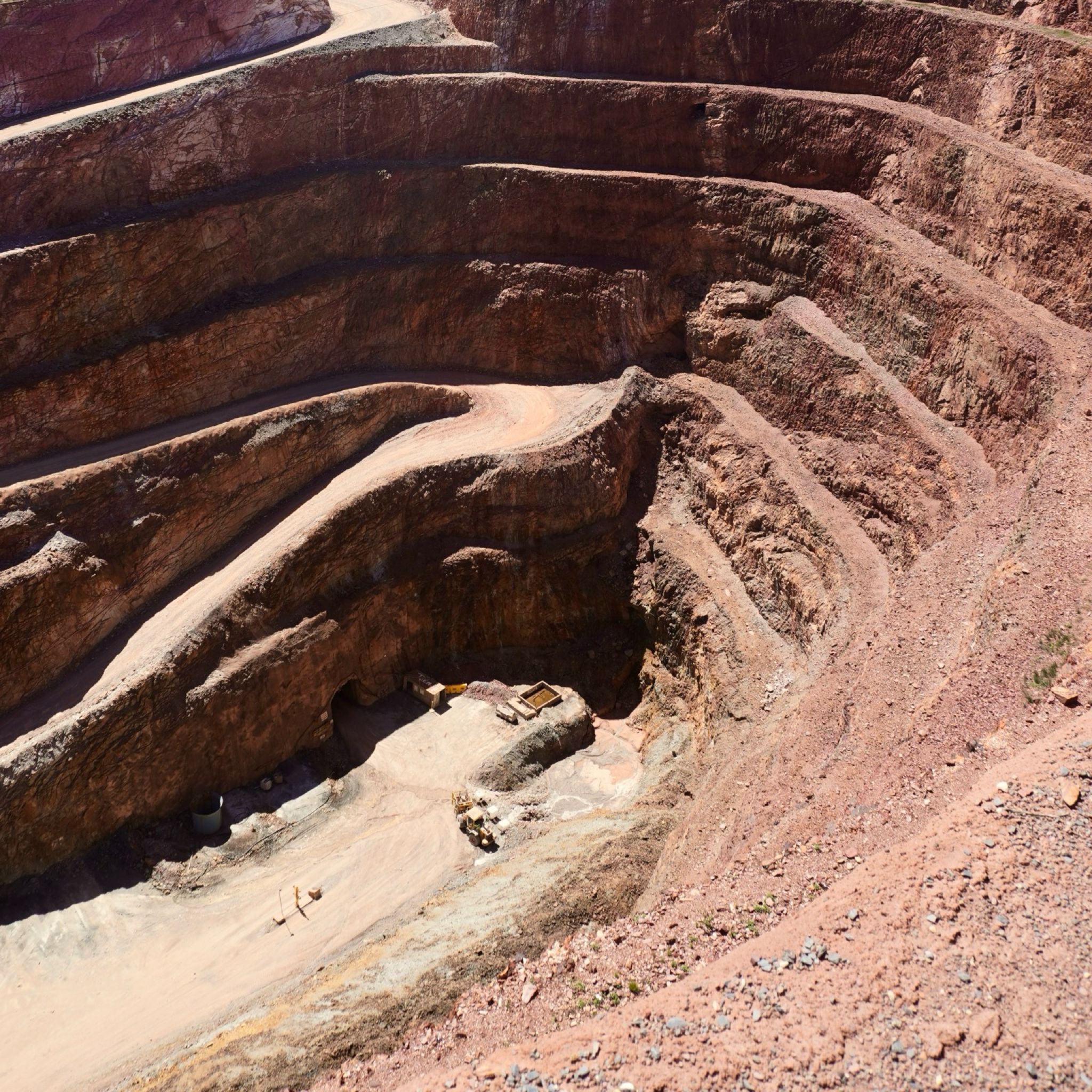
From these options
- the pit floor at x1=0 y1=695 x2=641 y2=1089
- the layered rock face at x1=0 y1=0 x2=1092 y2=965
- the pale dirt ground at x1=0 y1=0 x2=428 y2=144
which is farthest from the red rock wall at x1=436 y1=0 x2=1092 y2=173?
the pit floor at x1=0 y1=695 x2=641 y2=1089

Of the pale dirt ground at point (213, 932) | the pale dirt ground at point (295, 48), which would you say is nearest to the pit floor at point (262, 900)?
the pale dirt ground at point (213, 932)

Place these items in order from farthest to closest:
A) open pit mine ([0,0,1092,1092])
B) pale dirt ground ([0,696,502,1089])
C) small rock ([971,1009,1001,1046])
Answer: pale dirt ground ([0,696,502,1089])
open pit mine ([0,0,1092,1092])
small rock ([971,1009,1001,1046])

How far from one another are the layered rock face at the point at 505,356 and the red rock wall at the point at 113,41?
339 mm

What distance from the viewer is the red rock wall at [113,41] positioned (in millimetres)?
33500

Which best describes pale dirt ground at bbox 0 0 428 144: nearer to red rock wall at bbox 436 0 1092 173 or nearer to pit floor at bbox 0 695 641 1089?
red rock wall at bbox 436 0 1092 173

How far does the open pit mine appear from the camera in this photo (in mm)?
14016

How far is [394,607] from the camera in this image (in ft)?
100

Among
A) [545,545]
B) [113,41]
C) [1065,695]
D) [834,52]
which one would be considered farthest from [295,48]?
[1065,695]

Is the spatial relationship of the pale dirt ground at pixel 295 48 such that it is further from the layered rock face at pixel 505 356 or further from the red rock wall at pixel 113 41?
the red rock wall at pixel 113 41

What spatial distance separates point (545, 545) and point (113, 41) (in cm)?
2563

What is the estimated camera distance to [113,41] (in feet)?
115

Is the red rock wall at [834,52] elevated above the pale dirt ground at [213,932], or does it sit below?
above

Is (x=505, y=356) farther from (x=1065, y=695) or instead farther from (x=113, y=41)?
(x=1065, y=695)

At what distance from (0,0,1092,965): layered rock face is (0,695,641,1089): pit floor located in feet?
6.48
